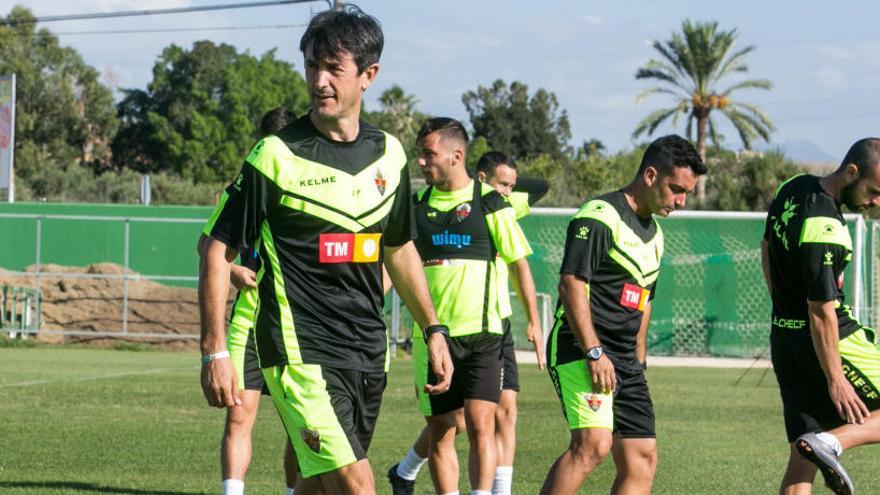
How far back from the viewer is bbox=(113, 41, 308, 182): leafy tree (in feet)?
275

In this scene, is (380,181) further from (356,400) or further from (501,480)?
(501,480)

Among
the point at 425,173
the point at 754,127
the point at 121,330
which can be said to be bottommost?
the point at 121,330

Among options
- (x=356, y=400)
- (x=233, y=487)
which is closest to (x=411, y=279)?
(x=356, y=400)

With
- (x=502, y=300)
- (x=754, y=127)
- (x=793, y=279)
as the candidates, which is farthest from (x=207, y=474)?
(x=754, y=127)

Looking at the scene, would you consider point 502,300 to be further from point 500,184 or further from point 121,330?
point 121,330

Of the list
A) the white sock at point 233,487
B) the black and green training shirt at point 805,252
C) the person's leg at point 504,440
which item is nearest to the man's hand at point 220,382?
the white sock at point 233,487

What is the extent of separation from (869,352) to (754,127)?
5102cm

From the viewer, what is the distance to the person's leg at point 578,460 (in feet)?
23.2

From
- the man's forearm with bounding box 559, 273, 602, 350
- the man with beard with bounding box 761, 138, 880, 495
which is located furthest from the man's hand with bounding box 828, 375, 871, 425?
the man's forearm with bounding box 559, 273, 602, 350

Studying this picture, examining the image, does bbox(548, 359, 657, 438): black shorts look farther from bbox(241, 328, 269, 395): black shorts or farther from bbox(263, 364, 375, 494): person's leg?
bbox(263, 364, 375, 494): person's leg

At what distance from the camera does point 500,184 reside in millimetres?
10398

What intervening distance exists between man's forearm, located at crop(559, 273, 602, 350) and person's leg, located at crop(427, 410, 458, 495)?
1.76 m

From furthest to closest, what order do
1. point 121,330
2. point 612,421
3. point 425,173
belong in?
point 121,330 < point 425,173 < point 612,421

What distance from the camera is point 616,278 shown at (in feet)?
24.4
